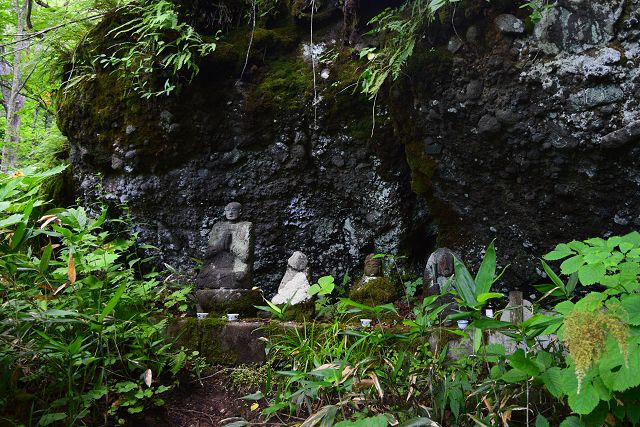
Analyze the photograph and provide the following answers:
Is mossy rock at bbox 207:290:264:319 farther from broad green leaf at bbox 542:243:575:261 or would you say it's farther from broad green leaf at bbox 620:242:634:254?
broad green leaf at bbox 620:242:634:254

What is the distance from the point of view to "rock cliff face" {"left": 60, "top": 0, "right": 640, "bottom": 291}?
360cm

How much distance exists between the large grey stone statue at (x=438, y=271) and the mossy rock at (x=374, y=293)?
1.27 feet

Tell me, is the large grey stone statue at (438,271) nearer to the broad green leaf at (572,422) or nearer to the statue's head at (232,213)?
the statue's head at (232,213)

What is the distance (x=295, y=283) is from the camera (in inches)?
170

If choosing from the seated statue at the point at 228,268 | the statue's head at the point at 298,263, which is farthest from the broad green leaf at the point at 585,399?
the statue's head at the point at 298,263

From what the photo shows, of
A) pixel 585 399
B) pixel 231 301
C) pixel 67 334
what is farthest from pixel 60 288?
pixel 585 399

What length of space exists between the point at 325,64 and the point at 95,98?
2815mm

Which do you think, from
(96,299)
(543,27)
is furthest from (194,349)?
(543,27)

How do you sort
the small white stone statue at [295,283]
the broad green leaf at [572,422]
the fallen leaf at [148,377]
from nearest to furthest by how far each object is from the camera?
the broad green leaf at [572,422], the fallen leaf at [148,377], the small white stone statue at [295,283]

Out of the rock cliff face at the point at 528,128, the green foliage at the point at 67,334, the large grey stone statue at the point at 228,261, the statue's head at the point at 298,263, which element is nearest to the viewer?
the green foliage at the point at 67,334

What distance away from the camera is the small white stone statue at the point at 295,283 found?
4.12m

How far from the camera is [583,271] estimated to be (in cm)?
172

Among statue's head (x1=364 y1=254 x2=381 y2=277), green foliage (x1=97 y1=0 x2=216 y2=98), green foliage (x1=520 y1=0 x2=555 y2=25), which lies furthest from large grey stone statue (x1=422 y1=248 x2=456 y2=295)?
green foliage (x1=97 y1=0 x2=216 y2=98)

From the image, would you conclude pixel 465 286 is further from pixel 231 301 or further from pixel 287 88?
pixel 287 88
